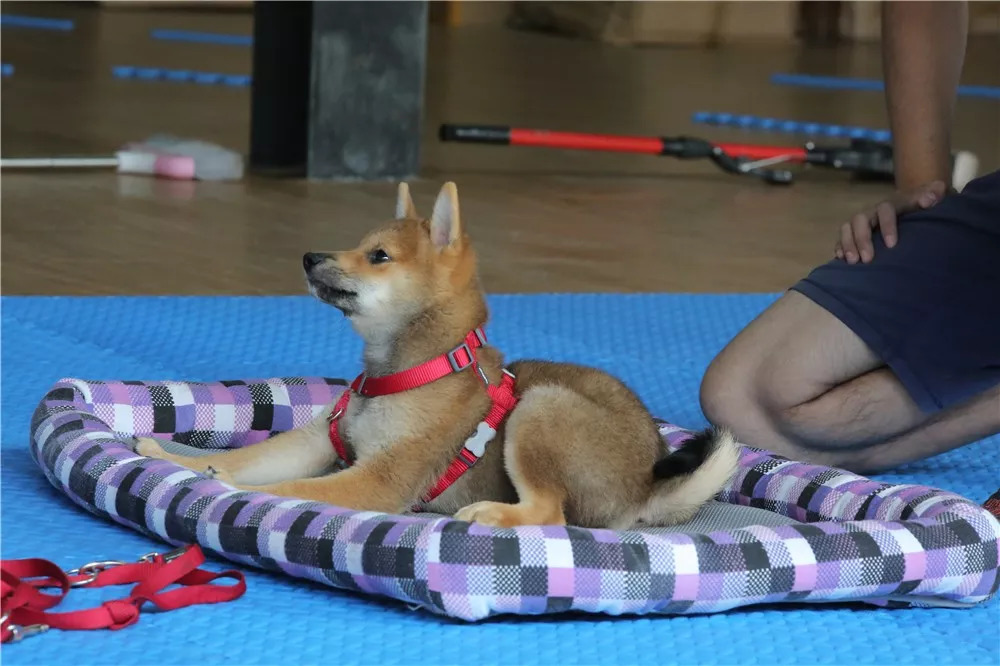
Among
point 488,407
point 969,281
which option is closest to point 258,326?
point 488,407

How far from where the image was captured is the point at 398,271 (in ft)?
7.88

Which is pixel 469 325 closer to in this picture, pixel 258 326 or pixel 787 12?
pixel 258 326

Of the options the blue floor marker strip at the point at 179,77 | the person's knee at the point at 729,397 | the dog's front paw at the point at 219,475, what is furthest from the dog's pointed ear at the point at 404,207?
the blue floor marker strip at the point at 179,77

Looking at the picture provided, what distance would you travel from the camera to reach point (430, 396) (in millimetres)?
2383

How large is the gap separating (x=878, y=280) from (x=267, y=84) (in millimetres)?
3851

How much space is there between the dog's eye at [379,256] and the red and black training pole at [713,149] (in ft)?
12.7

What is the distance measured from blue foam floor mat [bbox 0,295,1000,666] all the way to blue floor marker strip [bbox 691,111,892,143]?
14.8 ft

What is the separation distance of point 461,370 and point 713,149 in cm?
421

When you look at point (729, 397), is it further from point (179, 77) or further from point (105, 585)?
point (179, 77)

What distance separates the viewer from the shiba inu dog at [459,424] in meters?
2.29

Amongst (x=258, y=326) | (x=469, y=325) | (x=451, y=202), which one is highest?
(x=451, y=202)

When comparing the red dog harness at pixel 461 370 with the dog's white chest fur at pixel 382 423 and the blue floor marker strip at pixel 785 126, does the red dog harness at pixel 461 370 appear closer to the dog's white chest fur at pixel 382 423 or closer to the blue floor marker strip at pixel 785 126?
the dog's white chest fur at pixel 382 423

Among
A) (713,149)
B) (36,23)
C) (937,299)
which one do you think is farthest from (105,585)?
(36,23)

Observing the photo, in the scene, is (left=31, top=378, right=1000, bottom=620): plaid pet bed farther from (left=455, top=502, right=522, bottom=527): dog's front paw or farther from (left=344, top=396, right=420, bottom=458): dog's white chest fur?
(left=344, top=396, right=420, bottom=458): dog's white chest fur
